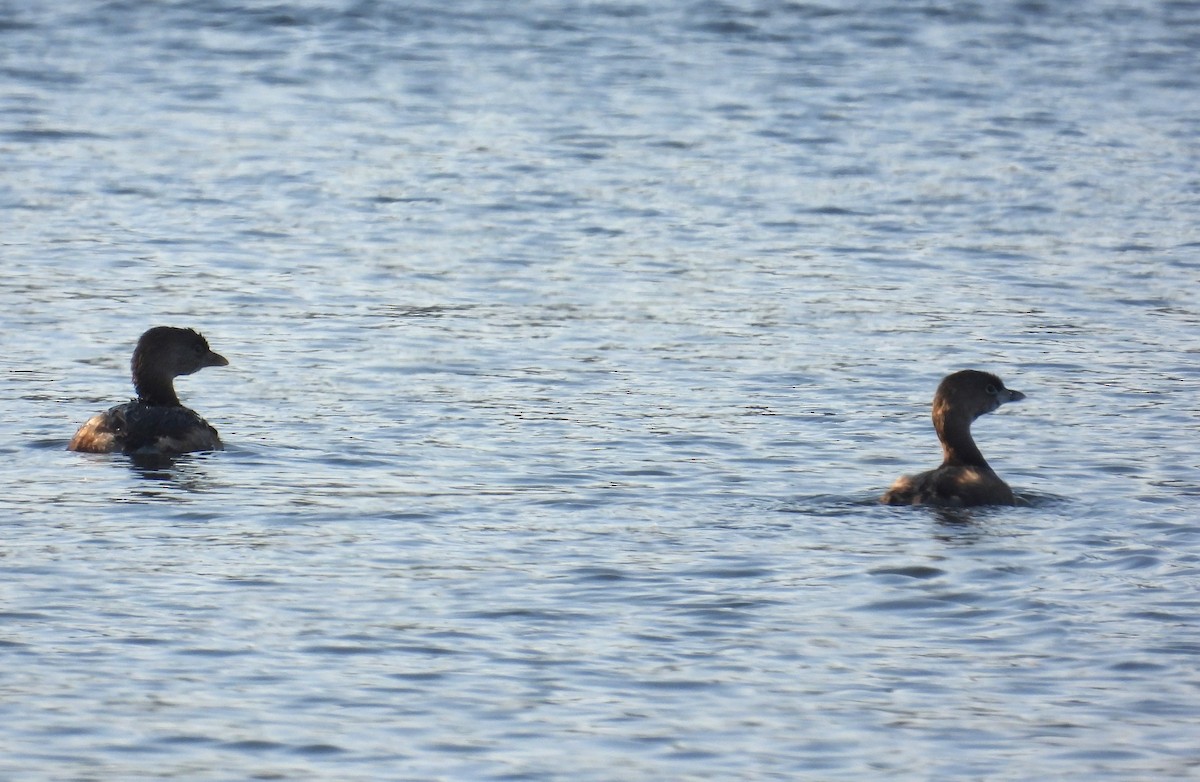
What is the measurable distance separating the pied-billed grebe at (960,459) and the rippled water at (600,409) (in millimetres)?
195

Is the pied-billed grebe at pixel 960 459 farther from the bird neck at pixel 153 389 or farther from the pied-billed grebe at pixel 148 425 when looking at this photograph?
the bird neck at pixel 153 389

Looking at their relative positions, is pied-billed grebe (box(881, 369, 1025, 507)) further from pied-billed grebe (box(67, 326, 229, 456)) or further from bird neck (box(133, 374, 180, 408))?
bird neck (box(133, 374, 180, 408))

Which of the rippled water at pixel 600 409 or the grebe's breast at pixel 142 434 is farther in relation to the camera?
the grebe's breast at pixel 142 434

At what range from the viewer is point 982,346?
59.1ft

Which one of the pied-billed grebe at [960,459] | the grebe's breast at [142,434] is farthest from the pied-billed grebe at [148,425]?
the pied-billed grebe at [960,459]

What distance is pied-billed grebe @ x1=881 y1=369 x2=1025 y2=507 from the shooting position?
43.4ft

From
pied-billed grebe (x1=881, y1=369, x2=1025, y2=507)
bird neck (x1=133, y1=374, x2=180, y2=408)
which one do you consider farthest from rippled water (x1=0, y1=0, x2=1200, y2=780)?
bird neck (x1=133, y1=374, x2=180, y2=408)

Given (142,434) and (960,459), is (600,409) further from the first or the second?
(142,434)

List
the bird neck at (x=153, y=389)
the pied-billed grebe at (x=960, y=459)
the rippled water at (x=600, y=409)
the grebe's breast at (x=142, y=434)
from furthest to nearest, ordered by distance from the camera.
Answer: the bird neck at (x=153, y=389) < the grebe's breast at (x=142, y=434) < the pied-billed grebe at (x=960, y=459) < the rippled water at (x=600, y=409)

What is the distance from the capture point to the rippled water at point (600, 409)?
9.68 meters

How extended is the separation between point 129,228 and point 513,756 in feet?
47.5

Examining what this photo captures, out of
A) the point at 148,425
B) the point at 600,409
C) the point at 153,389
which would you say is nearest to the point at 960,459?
the point at 600,409

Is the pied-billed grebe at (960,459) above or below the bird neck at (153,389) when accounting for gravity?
below

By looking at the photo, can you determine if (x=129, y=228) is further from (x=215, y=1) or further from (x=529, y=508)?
(x=215, y=1)
